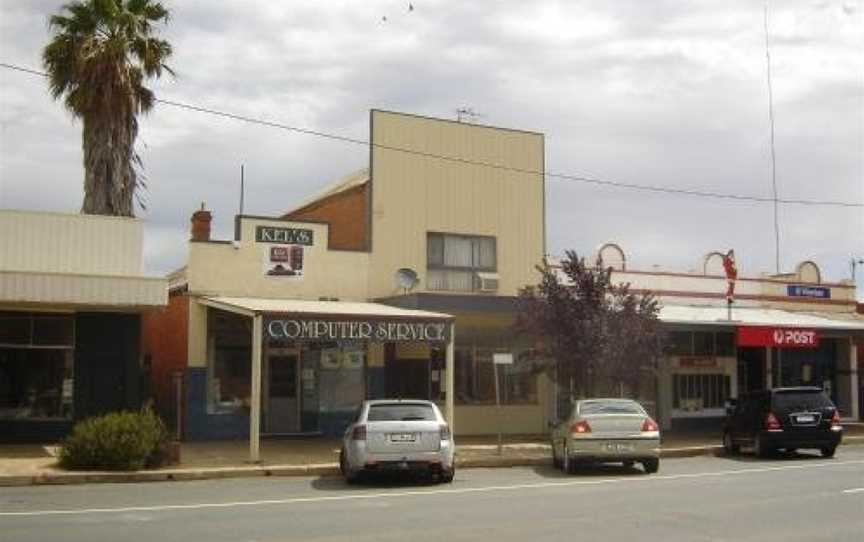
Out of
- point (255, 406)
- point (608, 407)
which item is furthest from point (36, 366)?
point (608, 407)

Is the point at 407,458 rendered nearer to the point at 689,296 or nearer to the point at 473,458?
the point at 473,458

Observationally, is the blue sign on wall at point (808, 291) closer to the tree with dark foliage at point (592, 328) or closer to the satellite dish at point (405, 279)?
the tree with dark foliage at point (592, 328)

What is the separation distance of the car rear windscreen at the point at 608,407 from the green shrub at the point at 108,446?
25.9 feet

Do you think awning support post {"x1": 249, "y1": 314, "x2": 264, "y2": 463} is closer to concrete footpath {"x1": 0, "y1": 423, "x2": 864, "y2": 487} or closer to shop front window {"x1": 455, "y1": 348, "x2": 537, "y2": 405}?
concrete footpath {"x1": 0, "y1": 423, "x2": 864, "y2": 487}

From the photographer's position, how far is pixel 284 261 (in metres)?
26.1

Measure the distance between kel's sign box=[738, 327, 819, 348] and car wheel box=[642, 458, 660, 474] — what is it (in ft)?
31.0

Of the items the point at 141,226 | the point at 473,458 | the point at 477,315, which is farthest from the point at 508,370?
the point at 141,226

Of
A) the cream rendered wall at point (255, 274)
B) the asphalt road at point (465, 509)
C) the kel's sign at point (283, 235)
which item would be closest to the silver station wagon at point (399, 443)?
the asphalt road at point (465, 509)

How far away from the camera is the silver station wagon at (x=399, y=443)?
17125mm

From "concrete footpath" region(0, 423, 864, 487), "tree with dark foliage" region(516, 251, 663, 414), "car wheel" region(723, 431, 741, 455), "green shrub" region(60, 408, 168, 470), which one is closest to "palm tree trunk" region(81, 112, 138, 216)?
"concrete footpath" region(0, 423, 864, 487)

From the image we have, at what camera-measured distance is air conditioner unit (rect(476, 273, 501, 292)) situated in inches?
1117

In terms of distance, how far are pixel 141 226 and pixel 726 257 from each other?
1831 centimetres

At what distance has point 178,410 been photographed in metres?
25.2

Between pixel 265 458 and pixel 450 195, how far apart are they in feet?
32.9
